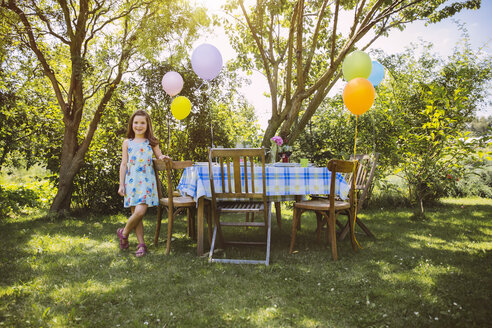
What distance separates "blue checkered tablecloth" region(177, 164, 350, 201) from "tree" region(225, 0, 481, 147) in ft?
7.80

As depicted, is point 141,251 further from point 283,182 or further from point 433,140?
point 433,140

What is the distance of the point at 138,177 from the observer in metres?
3.70

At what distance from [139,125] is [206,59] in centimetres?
184

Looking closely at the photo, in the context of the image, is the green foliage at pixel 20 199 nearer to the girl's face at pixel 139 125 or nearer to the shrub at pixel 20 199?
the shrub at pixel 20 199

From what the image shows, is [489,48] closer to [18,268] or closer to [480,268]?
[480,268]

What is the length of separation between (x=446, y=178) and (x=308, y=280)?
13.4ft

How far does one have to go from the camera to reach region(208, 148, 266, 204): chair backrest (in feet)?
10.4

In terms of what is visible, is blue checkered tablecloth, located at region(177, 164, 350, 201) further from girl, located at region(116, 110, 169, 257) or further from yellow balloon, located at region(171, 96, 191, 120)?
yellow balloon, located at region(171, 96, 191, 120)

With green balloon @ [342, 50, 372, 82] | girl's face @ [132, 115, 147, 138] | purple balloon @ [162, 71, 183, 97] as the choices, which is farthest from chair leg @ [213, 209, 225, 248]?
purple balloon @ [162, 71, 183, 97]

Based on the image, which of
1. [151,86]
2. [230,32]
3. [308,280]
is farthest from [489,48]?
[308,280]

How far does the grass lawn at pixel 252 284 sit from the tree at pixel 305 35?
2.64m

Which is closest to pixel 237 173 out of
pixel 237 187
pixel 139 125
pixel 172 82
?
pixel 237 187

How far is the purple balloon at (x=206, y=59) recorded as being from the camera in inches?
199

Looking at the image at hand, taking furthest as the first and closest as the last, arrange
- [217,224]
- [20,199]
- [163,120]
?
[163,120]
[20,199]
[217,224]
